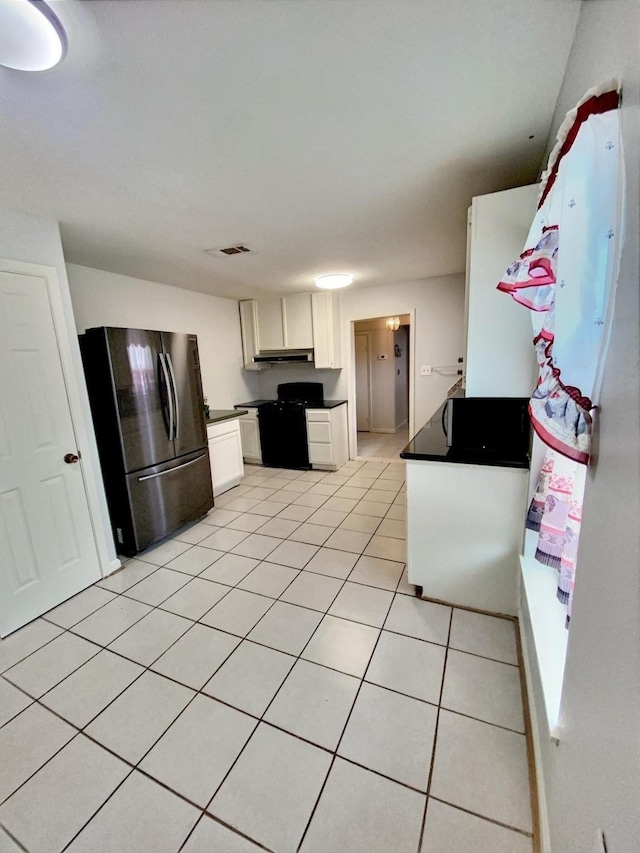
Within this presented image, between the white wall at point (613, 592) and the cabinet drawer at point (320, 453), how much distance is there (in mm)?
3628

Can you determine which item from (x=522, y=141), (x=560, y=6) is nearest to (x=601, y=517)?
(x=560, y=6)

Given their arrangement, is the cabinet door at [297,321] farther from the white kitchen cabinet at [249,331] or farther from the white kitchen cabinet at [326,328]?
the white kitchen cabinet at [249,331]

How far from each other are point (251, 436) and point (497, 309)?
369 cm

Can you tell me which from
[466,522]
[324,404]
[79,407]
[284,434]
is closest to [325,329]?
[324,404]

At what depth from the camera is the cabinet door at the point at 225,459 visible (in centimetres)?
363

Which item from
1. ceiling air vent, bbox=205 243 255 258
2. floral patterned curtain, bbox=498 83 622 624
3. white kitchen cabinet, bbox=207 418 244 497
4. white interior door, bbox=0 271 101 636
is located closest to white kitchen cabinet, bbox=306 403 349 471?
white kitchen cabinet, bbox=207 418 244 497

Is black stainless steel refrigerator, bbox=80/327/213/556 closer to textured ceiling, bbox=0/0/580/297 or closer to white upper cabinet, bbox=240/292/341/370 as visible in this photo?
textured ceiling, bbox=0/0/580/297

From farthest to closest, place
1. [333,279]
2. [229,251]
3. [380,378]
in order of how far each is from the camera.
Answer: [380,378], [333,279], [229,251]

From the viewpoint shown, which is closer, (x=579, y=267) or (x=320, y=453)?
(x=579, y=267)

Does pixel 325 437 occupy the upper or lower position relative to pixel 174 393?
lower

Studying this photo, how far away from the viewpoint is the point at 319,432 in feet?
14.5

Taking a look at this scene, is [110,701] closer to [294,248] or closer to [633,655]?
[633,655]

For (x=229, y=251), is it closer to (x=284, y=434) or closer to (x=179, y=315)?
(x=179, y=315)

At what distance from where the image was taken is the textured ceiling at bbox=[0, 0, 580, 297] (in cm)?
93
